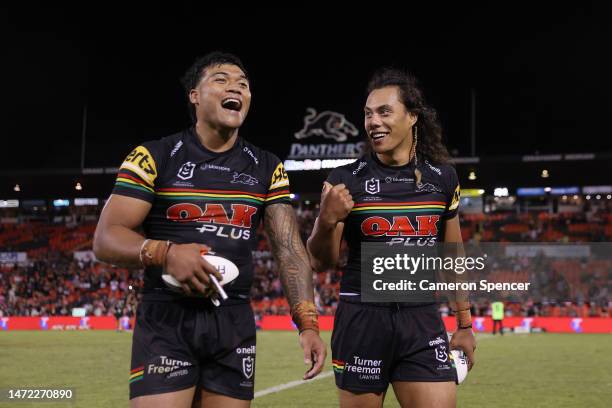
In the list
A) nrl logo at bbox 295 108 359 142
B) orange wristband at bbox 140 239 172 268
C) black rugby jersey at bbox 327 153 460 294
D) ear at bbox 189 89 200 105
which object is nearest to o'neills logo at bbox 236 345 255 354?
orange wristband at bbox 140 239 172 268

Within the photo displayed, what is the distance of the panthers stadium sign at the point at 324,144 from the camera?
38250 mm

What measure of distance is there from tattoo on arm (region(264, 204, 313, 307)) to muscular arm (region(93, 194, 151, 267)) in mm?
704

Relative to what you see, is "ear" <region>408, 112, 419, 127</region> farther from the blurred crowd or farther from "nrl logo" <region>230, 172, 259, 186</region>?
the blurred crowd

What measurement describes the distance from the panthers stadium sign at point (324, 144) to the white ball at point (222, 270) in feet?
113

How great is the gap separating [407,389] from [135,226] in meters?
2.02

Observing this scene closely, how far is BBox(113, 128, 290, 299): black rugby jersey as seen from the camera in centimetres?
399

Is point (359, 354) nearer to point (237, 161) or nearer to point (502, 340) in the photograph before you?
point (237, 161)

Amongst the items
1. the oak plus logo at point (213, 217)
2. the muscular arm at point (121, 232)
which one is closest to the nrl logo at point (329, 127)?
the oak plus logo at point (213, 217)

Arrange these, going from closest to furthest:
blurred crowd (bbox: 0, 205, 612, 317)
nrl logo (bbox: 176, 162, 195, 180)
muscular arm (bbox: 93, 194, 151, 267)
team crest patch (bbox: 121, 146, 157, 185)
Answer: muscular arm (bbox: 93, 194, 151, 267)
team crest patch (bbox: 121, 146, 157, 185)
nrl logo (bbox: 176, 162, 195, 180)
blurred crowd (bbox: 0, 205, 612, 317)

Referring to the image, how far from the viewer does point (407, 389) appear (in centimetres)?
490

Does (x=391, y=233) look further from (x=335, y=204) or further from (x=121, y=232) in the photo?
(x=121, y=232)

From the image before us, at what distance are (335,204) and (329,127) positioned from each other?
34.0 m

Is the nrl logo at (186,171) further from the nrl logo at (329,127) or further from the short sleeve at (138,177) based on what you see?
the nrl logo at (329,127)

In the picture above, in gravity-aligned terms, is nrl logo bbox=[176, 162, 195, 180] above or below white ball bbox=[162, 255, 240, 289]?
above
